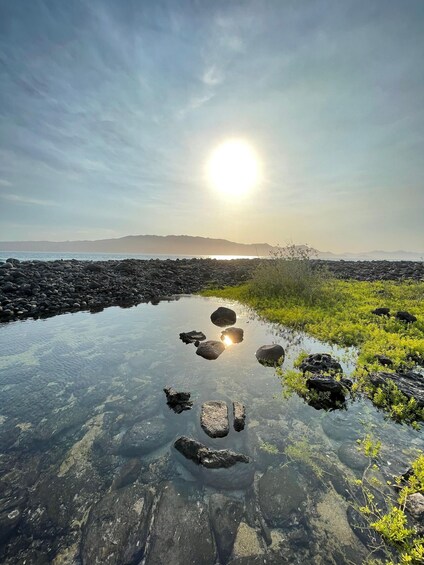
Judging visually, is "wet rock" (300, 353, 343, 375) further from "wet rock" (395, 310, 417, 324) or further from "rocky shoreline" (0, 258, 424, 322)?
"rocky shoreline" (0, 258, 424, 322)

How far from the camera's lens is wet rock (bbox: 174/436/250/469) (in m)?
4.40

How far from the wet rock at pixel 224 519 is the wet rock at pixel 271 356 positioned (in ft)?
16.1

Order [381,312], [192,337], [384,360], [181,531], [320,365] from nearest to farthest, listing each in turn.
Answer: [181,531], [320,365], [384,360], [192,337], [381,312]

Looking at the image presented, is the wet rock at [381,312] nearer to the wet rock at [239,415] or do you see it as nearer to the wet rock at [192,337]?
the wet rock at [192,337]

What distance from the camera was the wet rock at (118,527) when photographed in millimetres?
3080

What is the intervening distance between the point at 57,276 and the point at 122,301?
7.88 m

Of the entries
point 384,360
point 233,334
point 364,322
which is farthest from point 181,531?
point 364,322

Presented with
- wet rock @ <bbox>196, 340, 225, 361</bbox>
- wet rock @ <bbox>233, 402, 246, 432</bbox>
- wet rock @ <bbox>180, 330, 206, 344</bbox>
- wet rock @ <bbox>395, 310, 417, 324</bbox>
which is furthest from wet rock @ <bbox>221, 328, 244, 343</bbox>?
wet rock @ <bbox>395, 310, 417, 324</bbox>

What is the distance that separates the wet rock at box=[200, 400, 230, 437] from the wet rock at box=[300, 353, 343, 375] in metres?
2.95

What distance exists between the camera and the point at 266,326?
Answer: 41.9 ft

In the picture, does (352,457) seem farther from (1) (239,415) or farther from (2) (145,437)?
(2) (145,437)

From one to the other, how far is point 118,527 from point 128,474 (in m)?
0.85

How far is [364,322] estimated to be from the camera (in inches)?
467

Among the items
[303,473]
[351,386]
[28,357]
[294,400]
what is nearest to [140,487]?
[303,473]
